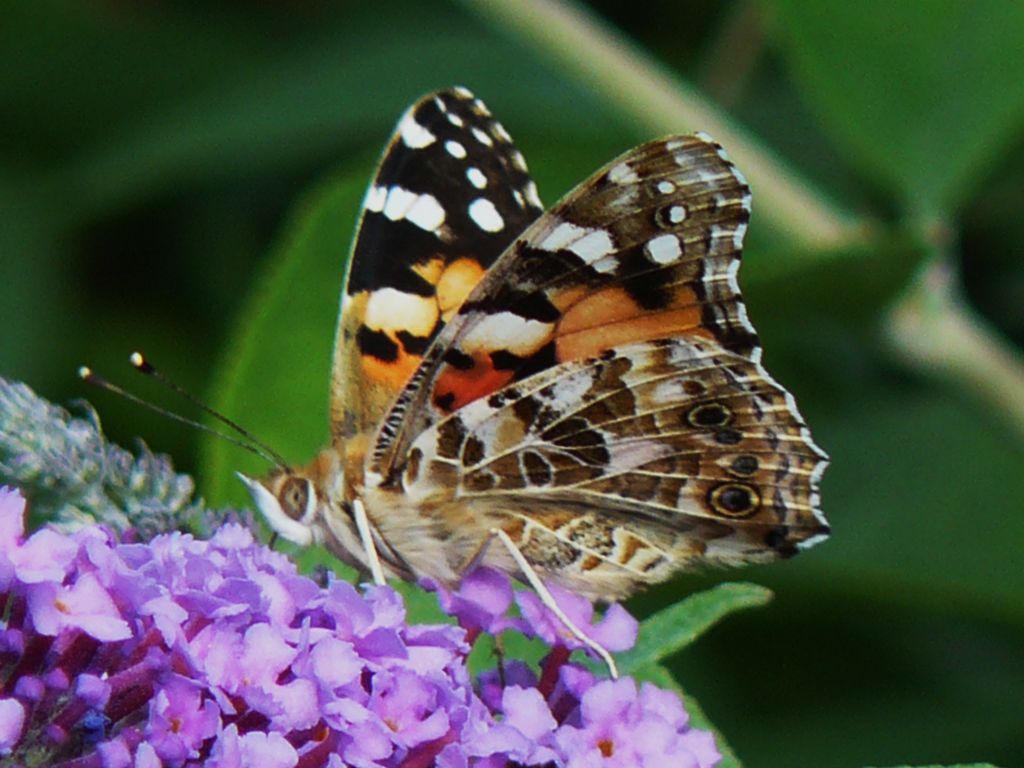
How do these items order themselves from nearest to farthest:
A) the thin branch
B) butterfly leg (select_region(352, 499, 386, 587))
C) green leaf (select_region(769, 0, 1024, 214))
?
butterfly leg (select_region(352, 499, 386, 587))
green leaf (select_region(769, 0, 1024, 214))
the thin branch

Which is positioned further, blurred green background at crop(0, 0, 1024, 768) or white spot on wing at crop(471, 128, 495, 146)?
blurred green background at crop(0, 0, 1024, 768)

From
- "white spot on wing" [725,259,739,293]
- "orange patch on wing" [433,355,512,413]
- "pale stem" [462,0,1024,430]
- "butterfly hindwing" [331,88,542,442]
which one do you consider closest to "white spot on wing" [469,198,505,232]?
"butterfly hindwing" [331,88,542,442]

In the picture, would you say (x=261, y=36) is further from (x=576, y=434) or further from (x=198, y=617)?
(x=198, y=617)

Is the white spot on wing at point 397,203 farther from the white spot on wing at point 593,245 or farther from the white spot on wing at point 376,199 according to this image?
the white spot on wing at point 593,245

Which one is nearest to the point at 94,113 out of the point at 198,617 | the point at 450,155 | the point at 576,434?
the point at 450,155

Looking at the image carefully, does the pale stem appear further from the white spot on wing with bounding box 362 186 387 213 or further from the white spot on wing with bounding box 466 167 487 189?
the white spot on wing with bounding box 362 186 387 213

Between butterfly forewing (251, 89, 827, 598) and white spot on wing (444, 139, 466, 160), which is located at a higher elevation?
white spot on wing (444, 139, 466, 160)

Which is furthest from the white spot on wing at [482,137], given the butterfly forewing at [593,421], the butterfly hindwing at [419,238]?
the butterfly forewing at [593,421]
